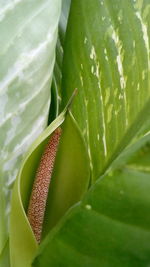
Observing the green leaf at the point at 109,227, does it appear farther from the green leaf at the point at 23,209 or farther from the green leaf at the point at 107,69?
the green leaf at the point at 107,69

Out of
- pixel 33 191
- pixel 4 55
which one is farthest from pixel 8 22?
pixel 33 191

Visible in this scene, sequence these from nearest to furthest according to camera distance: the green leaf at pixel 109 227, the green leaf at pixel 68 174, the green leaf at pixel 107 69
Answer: the green leaf at pixel 109 227
the green leaf at pixel 68 174
the green leaf at pixel 107 69

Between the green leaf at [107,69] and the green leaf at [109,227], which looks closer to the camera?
the green leaf at [109,227]

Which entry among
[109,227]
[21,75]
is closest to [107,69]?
[21,75]

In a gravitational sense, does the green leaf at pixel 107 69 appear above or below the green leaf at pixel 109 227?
below

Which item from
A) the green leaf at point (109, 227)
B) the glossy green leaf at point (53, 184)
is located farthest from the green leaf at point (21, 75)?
the green leaf at point (109, 227)

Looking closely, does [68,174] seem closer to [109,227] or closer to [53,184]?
[53,184]

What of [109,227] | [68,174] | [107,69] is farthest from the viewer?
[107,69]
